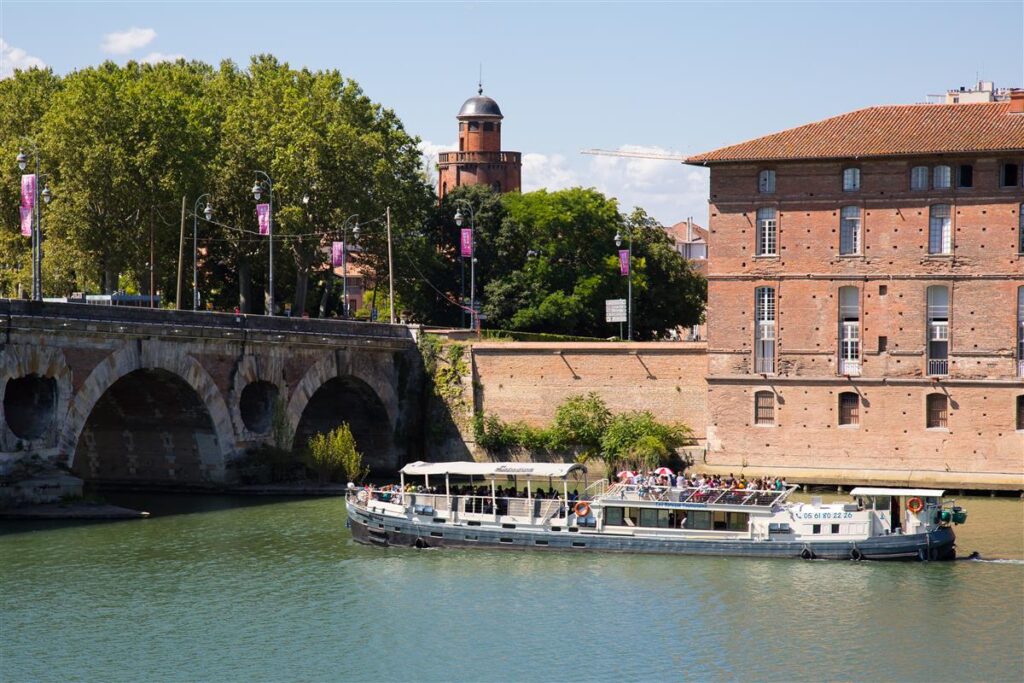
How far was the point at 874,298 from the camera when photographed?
→ 74.2 meters

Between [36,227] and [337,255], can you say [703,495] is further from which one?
[337,255]

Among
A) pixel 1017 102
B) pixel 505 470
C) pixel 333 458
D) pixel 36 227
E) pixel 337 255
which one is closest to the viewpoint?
pixel 505 470

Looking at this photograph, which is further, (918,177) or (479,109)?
(479,109)

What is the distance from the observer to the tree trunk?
328ft

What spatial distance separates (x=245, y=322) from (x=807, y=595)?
29737mm

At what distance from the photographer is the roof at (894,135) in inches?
2849

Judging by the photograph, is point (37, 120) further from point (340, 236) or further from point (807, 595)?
point (807, 595)

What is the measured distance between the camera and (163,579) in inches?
2020

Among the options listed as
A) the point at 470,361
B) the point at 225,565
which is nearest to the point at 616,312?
the point at 470,361

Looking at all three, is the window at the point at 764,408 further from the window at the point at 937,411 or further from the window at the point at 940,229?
the window at the point at 940,229

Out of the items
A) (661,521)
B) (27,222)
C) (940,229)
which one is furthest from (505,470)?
(27,222)

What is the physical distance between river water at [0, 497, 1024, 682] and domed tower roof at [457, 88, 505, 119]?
86.0 metres

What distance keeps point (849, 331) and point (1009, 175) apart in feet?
30.9

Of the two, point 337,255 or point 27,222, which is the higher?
point 27,222
